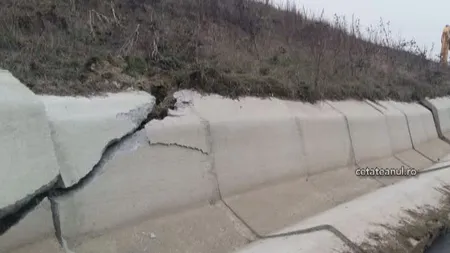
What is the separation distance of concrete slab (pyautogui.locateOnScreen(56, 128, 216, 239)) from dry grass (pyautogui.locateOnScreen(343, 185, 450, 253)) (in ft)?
4.66

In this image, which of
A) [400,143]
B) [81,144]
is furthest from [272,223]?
[400,143]

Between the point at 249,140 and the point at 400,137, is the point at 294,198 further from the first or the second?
the point at 400,137

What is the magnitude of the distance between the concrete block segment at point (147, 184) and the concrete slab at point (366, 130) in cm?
338

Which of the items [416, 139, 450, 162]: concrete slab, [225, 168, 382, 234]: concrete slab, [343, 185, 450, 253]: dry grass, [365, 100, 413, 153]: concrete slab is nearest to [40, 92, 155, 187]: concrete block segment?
[225, 168, 382, 234]: concrete slab

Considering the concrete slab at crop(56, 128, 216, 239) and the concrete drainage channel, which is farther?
the concrete slab at crop(56, 128, 216, 239)

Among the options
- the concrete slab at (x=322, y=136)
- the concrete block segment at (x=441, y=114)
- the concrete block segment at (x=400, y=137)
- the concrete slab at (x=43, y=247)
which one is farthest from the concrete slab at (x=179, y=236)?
the concrete block segment at (x=441, y=114)

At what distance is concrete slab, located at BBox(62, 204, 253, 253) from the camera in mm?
3172

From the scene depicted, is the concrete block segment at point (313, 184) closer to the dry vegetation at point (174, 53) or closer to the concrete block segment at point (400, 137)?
the dry vegetation at point (174, 53)

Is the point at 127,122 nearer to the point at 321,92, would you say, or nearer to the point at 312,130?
the point at 312,130

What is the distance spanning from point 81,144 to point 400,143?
683 cm

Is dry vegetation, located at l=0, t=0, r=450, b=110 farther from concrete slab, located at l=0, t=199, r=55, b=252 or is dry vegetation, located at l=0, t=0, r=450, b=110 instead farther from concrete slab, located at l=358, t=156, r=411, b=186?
concrete slab, located at l=358, t=156, r=411, b=186

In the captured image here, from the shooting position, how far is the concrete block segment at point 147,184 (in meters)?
3.11

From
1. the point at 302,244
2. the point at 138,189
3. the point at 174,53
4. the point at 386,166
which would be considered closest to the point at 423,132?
the point at 386,166

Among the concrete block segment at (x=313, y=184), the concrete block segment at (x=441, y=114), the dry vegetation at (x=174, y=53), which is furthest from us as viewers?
the concrete block segment at (x=441, y=114)
